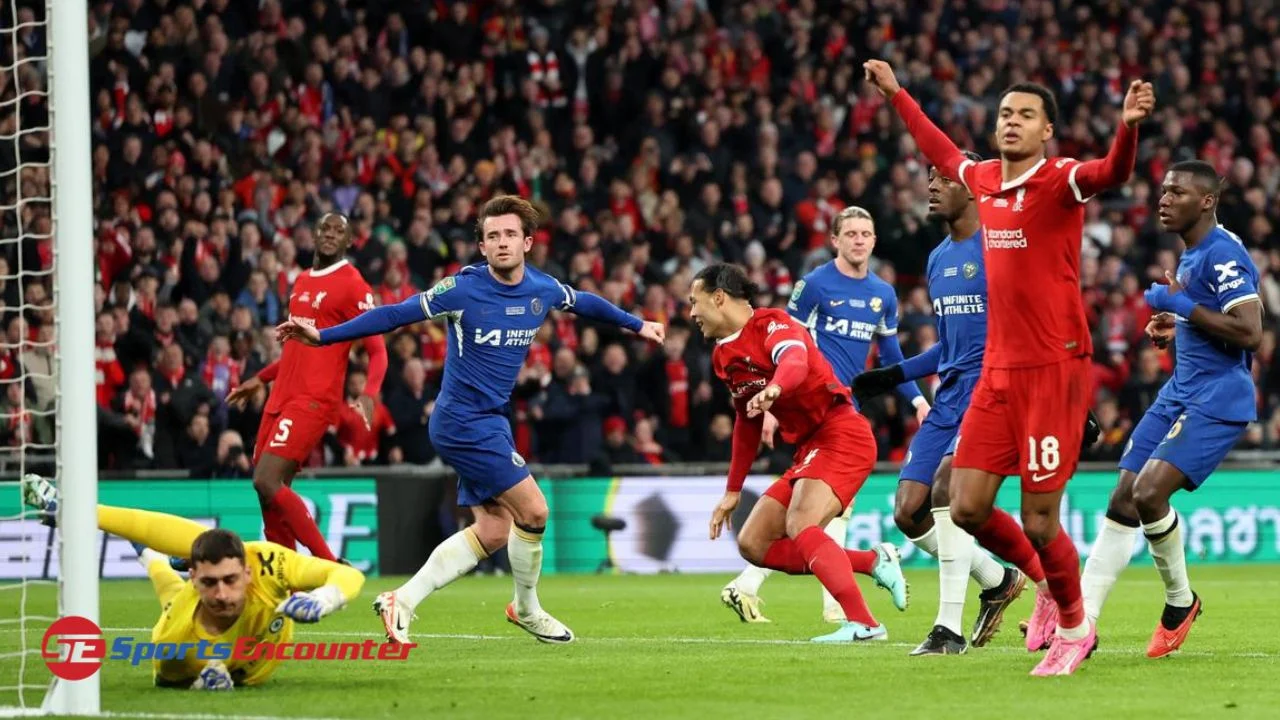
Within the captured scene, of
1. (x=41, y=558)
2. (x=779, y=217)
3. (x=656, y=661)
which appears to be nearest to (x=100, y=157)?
(x=41, y=558)

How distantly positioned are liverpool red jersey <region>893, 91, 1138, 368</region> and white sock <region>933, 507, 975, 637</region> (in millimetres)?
1609

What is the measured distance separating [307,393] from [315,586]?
5597 millimetres

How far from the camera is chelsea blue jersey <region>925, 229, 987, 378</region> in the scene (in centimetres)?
1040

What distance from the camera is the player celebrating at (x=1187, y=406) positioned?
9.47 meters

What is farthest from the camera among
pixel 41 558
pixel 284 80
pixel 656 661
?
pixel 284 80

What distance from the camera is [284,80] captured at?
869 inches

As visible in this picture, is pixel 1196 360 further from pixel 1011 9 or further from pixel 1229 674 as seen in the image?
pixel 1011 9

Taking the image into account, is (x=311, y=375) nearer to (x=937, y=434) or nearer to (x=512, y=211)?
(x=512, y=211)

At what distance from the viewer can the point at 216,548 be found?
7.69m

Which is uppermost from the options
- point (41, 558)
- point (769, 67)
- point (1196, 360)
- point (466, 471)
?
point (769, 67)

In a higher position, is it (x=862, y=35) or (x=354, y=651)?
(x=862, y=35)

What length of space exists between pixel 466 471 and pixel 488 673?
7.41ft

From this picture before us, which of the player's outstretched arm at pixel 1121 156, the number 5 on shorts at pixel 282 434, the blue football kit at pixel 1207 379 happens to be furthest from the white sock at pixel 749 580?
the player's outstretched arm at pixel 1121 156

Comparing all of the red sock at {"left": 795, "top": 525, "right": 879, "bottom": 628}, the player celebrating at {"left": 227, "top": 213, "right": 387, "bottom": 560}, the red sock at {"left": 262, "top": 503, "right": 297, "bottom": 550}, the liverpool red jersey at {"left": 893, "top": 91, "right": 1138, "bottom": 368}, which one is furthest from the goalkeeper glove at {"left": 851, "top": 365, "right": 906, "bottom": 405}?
the red sock at {"left": 262, "top": 503, "right": 297, "bottom": 550}
